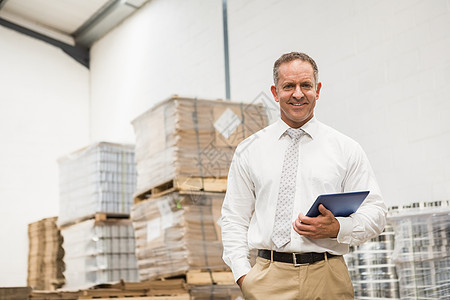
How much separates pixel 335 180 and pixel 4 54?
9118 millimetres

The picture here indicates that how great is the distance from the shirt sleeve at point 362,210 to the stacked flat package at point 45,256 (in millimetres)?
6622

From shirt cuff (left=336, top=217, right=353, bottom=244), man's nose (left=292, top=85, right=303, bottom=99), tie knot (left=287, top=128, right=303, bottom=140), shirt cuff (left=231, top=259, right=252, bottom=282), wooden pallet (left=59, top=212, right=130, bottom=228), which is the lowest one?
shirt cuff (left=231, top=259, right=252, bottom=282)

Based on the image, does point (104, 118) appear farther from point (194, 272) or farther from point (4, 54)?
point (194, 272)

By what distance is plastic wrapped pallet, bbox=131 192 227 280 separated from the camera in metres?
5.35

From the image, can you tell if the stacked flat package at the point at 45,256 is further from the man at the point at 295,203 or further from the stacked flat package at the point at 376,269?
the man at the point at 295,203

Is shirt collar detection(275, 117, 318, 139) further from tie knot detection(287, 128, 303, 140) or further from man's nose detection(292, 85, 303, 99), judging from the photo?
man's nose detection(292, 85, 303, 99)

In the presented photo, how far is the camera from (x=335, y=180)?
255 cm

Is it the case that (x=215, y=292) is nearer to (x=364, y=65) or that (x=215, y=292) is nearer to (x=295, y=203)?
(x=364, y=65)

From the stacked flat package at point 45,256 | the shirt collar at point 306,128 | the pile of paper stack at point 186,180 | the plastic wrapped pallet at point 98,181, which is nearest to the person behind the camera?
the shirt collar at point 306,128

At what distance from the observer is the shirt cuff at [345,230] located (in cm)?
240

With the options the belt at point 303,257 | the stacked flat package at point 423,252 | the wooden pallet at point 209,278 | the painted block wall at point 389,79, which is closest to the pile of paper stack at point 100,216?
the wooden pallet at point 209,278

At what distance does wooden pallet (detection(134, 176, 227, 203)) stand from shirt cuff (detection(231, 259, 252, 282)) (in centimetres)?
273

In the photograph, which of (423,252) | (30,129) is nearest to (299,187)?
(423,252)

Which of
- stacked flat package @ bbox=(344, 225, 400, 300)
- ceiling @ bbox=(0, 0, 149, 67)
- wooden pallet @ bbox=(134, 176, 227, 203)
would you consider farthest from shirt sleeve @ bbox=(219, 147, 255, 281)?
ceiling @ bbox=(0, 0, 149, 67)
